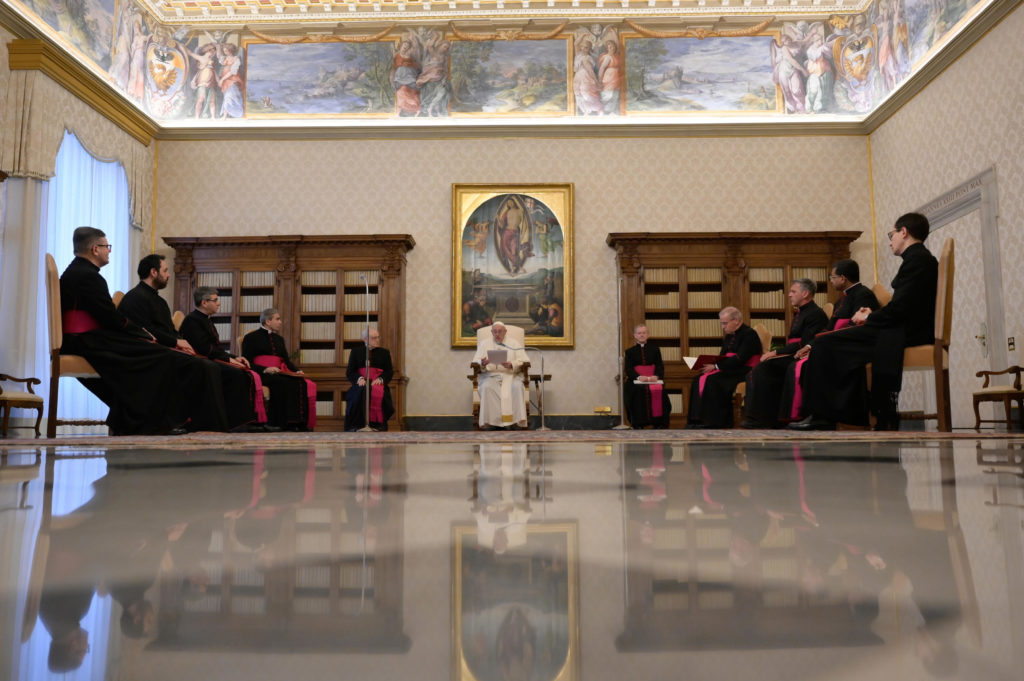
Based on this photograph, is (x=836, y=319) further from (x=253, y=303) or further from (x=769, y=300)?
(x=253, y=303)

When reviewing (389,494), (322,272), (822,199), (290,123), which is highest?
(290,123)

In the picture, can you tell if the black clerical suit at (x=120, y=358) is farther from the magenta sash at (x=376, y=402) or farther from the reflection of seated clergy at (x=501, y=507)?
the reflection of seated clergy at (x=501, y=507)

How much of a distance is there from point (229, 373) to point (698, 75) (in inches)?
351

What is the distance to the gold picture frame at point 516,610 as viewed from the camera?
47 centimetres

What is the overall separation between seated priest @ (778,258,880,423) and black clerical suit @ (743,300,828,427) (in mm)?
343

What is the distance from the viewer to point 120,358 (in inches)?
245

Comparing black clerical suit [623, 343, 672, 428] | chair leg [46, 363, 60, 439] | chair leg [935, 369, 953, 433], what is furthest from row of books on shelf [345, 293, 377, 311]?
chair leg [935, 369, 953, 433]

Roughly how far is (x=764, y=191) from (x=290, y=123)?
7.56m

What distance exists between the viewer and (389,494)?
1.53 metres

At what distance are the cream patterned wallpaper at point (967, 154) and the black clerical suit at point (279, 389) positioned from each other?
811 cm

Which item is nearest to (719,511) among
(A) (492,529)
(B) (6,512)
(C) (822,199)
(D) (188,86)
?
(A) (492,529)

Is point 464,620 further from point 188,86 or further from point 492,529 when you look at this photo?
point 188,86

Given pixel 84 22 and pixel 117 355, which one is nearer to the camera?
pixel 117 355

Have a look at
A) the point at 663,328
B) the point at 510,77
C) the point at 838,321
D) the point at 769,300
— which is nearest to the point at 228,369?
the point at 838,321
